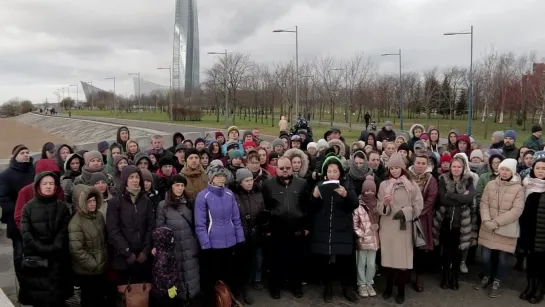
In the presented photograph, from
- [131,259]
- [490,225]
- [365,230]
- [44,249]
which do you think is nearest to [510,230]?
[490,225]

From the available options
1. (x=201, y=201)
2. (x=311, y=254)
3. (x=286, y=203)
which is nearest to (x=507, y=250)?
(x=311, y=254)

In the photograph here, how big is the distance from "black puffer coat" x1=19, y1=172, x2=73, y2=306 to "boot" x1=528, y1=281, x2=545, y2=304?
5.85 m

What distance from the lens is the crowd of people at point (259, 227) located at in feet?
15.2

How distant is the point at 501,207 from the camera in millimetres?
5512

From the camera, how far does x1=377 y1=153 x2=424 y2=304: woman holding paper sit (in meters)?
5.39

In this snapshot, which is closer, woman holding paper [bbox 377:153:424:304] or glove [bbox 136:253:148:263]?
glove [bbox 136:253:148:263]

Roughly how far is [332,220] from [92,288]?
3050mm

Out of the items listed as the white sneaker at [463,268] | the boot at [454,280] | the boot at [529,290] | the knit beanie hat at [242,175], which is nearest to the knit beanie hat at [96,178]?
the knit beanie hat at [242,175]

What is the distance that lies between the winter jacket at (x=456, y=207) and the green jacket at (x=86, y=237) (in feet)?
14.6

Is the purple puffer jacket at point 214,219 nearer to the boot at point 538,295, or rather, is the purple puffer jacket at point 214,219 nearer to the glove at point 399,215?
the glove at point 399,215

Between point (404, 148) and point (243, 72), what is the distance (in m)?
43.2

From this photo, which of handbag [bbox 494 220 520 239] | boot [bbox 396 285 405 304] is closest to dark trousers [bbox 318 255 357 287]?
boot [bbox 396 285 405 304]

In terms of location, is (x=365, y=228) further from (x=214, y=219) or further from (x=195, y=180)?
(x=195, y=180)

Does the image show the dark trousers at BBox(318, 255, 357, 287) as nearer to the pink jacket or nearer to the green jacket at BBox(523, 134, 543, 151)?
the pink jacket
